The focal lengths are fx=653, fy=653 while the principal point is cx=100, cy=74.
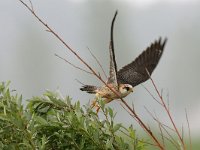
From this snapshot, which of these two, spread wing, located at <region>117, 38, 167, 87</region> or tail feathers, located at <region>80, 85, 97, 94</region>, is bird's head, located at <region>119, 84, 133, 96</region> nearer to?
tail feathers, located at <region>80, 85, 97, 94</region>

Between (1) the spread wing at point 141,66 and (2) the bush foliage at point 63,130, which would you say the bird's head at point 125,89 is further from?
(2) the bush foliage at point 63,130

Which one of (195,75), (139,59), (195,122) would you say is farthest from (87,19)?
(139,59)

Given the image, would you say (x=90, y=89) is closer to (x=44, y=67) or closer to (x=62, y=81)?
(x=44, y=67)

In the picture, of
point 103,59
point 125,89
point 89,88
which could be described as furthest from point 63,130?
point 103,59

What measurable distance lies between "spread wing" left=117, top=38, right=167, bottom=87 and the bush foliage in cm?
299

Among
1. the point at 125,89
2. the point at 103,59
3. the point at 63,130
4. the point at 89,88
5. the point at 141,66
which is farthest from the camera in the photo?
the point at 103,59

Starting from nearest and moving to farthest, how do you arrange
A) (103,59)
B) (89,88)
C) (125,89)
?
(89,88)
(125,89)
(103,59)

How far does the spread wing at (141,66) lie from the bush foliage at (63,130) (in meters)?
2.99

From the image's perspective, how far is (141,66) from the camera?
22.8 ft

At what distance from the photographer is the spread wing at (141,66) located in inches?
258

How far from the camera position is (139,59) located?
23.0ft

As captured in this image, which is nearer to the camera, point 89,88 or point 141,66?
point 89,88

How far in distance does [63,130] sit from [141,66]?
3.66m

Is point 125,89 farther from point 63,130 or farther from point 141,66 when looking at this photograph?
point 63,130
